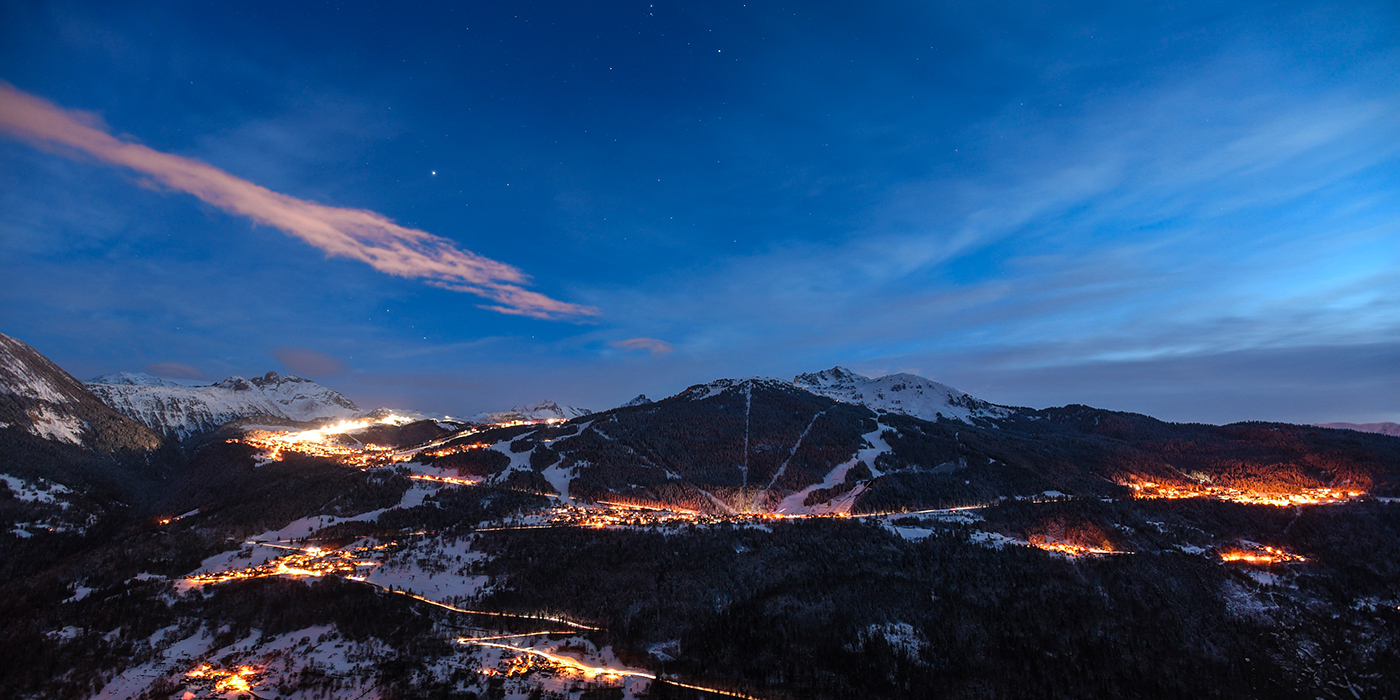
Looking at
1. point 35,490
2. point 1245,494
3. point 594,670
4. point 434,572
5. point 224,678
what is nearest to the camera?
point 224,678

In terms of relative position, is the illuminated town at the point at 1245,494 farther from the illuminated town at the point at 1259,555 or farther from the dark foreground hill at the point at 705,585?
the illuminated town at the point at 1259,555

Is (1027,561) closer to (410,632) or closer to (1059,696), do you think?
(1059,696)

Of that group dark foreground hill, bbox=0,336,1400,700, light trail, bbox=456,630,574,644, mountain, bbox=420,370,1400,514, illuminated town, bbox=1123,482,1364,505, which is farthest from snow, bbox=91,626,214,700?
illuminated town, bbox=1123,482,1364,505

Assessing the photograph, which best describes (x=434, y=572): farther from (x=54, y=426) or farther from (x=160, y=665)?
(x=54, y=426)

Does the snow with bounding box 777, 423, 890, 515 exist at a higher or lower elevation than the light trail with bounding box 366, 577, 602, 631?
higher

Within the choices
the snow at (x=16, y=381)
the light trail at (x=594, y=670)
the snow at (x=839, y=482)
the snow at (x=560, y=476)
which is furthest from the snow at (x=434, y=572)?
the snow at (x=16, y=381)

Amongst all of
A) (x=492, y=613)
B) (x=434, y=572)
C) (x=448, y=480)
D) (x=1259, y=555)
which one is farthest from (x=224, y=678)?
(x=1259, y=555)

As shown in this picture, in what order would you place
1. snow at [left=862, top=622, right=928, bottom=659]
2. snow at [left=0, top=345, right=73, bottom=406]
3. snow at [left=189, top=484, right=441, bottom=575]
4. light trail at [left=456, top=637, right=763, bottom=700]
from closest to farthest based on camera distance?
light trail at [left=456, top=637, right=763, bottom=700] < snow at [left=862, top=622, right=928, bottom=659] < snow at [left=189, top=484, right=441, bottom=575] < snow at [left=0, top=345, right=73, bottom=406]

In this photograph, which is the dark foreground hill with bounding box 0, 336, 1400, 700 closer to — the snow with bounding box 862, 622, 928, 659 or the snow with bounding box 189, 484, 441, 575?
the snow with bounding box 862, 622, 928, 659

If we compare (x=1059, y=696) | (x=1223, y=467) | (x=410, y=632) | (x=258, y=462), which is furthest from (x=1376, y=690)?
→ (x=258, y=462)
